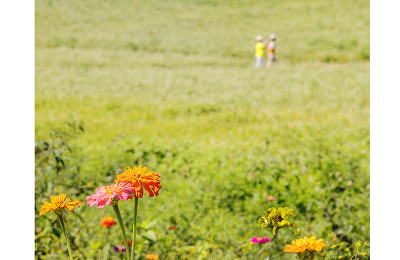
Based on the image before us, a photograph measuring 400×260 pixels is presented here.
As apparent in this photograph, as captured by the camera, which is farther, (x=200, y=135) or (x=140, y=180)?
(x=200, y=135)

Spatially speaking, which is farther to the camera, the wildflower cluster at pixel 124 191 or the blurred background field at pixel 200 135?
the blurred background field at pixel 200 135

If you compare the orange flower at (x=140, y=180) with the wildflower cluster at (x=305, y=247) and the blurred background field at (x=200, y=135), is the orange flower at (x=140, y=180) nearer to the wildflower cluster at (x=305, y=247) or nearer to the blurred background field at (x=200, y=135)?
the wildflower cluster at (x=305, y=247)

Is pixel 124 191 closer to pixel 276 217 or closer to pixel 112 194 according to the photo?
pixel 112 194

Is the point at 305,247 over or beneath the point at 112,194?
beneath

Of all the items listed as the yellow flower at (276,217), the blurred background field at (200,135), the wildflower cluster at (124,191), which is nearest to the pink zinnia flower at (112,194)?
the wildflower cluster at (124,191)

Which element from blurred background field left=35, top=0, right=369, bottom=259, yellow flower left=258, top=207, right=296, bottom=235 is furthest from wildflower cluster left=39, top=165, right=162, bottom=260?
blurred background field left=35, top=0, right=369, bottom=259

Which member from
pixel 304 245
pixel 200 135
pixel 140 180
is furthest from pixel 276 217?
pixel 200 135

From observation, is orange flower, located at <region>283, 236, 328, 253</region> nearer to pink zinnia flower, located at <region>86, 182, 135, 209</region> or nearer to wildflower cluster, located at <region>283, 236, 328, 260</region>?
wildflower cluster, located at <region>283, 236, 328, 260</region>

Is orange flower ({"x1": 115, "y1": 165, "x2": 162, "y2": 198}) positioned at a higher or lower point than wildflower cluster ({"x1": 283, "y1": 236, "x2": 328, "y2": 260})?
higher

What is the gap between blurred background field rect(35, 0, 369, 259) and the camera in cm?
349

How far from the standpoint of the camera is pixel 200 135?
6.88m

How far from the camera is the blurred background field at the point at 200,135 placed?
349 centimetres
